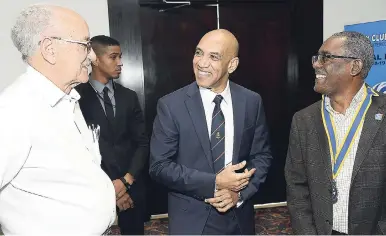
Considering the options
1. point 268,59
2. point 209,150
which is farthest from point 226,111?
point 268,59

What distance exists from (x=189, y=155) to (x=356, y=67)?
3.15ft

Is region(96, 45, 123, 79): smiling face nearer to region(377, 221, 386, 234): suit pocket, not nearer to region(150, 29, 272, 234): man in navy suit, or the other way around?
region(150, 29, 272, 234): man in navy suit

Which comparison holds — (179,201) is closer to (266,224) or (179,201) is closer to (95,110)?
(95,110)

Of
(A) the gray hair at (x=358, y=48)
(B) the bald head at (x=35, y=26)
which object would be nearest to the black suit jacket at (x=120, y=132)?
(B) the bald head at (x=35, y=26)

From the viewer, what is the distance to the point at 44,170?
4.19 feet

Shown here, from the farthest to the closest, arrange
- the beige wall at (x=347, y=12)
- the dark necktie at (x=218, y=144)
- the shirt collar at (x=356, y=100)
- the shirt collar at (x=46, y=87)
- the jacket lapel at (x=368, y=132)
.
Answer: the beige wall at (x=347, y=12)
the dark necktie at (x=218, y=144)
the shirt collar at (x=356, y=100)
the jacket lapel at (x=368, y=132)
the shirt collar at (x=46, y=87)

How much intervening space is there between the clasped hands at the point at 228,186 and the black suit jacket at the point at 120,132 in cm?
112

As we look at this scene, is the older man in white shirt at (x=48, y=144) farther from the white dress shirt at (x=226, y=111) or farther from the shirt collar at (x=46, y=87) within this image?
the white dress shirt at (x=226, y=111)

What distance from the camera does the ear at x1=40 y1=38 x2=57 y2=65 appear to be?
55.4 inches

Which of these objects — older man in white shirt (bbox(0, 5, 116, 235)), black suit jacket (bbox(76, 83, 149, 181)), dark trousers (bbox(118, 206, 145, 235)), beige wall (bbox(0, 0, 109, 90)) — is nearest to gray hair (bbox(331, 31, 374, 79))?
older man in white shirt (bbox(0, 5, 116, 235))

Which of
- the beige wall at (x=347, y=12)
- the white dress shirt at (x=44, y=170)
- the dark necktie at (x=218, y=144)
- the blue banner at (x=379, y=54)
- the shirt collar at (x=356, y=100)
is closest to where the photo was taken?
the white dress shirt at (x=44, y=170)

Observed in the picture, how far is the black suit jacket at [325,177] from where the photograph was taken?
5.74 ft

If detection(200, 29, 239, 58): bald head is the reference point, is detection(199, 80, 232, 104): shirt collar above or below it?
below

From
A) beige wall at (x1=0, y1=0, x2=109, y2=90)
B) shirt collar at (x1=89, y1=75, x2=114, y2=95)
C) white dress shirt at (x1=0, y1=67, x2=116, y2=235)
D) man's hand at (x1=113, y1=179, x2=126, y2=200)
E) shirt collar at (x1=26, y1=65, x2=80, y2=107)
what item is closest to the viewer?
white dress shirt at (x1=0, y1=67, x2=116, y2=235)
